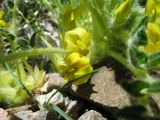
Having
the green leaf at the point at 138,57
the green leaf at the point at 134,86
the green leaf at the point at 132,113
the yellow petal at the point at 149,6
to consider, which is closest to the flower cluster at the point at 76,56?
the yellow petal at the point at 149,6

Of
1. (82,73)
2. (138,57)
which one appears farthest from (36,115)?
(138,57)

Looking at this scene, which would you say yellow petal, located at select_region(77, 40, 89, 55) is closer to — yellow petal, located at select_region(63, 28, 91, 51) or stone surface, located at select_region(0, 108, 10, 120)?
yellow petal, located at select_region(63, 28, 91, 51)

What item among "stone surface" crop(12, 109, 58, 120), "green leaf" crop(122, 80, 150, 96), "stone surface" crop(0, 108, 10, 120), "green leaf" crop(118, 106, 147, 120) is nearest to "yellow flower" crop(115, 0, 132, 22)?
"stone surface" crop(12, 109, 58, 120)

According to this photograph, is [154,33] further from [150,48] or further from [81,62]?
[81,62]

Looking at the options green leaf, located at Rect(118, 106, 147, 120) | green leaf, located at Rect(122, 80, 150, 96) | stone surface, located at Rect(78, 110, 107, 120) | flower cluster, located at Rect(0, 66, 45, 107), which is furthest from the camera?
flower cluster, located at Rect(0, 66, 45, 107)

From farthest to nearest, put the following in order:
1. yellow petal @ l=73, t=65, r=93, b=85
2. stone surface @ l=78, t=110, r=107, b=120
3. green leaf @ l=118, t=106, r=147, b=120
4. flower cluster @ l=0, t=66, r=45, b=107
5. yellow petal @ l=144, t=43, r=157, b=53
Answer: flower cluster @ l=0, t=66, r=45, b=107, yellow petal @ l=73, t=65, r=93, b=85, stone surface @ l=78, t=110, r=107, b=120, yellow petal @ l=144, t=43, r=157, b=53, green leaf @ l=118, t=106, r=147, b=120

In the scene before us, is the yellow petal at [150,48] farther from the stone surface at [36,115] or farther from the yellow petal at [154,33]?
the stone surface at [36,115]
